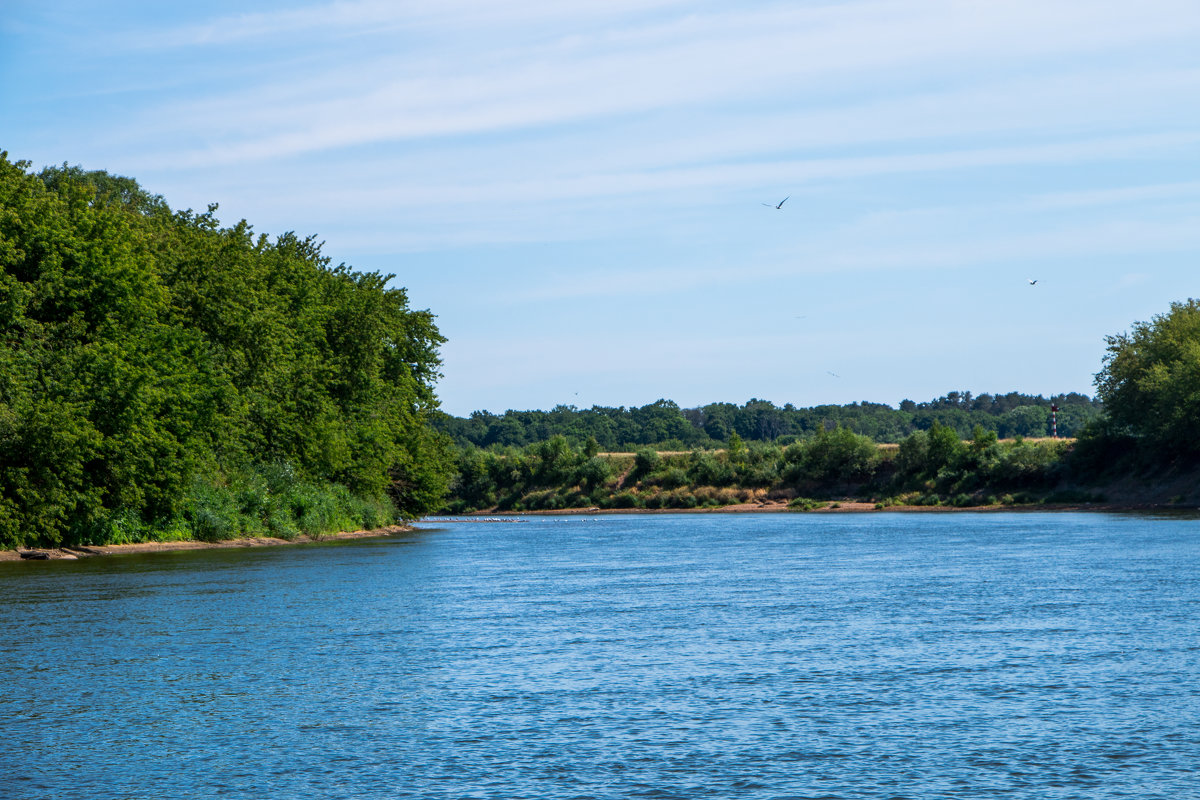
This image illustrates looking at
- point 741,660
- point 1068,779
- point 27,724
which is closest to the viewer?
point 1068,779

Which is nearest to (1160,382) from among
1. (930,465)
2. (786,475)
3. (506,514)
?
(930,465)

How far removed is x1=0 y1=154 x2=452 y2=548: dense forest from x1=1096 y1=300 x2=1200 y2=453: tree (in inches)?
2192

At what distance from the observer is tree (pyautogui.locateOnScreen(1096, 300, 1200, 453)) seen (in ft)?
301

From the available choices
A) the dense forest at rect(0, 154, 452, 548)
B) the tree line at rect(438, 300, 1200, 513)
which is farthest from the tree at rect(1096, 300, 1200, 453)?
the dense forest at rect(0, 154, 452, 548)

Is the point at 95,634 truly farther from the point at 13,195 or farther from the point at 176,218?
the point at 176,218

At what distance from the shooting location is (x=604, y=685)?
1947 centimetres

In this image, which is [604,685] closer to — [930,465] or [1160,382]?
[1160,382]

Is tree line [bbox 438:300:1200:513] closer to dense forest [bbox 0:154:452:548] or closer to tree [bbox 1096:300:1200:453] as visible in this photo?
tree [bbox 1096:300:1200:453]

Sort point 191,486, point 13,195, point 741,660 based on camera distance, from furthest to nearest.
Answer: point 191,486 → point 13,195 → point 741,660

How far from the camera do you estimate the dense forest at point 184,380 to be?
46.0m

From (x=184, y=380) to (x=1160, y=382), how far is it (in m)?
73.3

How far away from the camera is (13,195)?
160 ft

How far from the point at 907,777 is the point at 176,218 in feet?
210

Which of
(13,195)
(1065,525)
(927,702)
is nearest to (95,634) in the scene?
(927,702)
